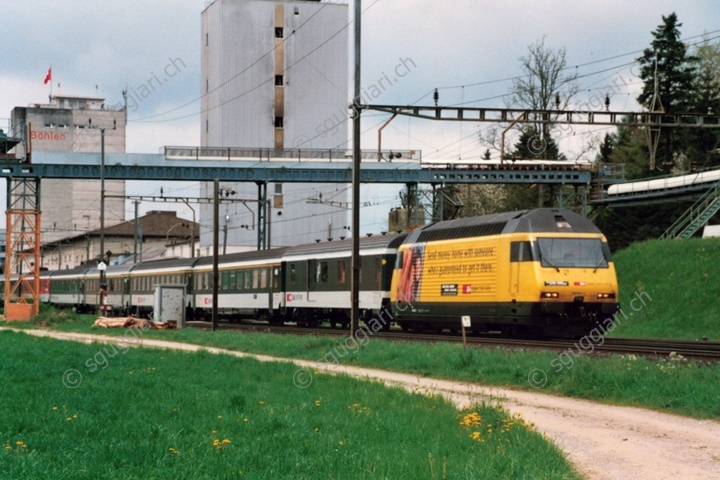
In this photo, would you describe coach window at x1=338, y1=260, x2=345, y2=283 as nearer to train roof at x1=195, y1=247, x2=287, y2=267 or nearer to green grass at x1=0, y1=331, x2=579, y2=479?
train roof at x1=195, y1=247, x2=287, y2=267

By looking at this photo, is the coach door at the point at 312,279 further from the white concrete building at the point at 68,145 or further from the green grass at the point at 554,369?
the white concrete building at the point at 68,145

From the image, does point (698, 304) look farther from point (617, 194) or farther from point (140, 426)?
point (140, 426)

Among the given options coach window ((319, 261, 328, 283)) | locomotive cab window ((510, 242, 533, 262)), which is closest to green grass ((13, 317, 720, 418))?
locomotive cab window ((510, 242, 533, 262))

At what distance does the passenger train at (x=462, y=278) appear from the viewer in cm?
2652

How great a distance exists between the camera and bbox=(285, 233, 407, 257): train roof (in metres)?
36.2

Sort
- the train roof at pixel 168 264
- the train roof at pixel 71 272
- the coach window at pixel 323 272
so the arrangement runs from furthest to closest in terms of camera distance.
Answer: the train roof at pixel 71 272, the train roof at pixel 168 264, the coach window at pixel 323 272

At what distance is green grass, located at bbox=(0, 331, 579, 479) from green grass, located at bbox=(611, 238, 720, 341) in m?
19.9

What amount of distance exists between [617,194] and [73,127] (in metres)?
86.1

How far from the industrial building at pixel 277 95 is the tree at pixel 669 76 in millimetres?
29244

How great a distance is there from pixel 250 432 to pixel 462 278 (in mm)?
18333

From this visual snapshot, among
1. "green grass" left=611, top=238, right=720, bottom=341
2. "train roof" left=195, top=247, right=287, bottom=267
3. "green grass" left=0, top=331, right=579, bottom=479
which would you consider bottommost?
"green grass" left=0, top=331, right=579, bottom=479

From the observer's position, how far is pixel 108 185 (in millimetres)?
121062

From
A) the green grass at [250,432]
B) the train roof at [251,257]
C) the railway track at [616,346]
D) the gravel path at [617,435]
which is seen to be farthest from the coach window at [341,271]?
the gravel path at [617,435]

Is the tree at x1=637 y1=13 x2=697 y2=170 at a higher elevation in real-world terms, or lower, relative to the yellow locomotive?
higher
